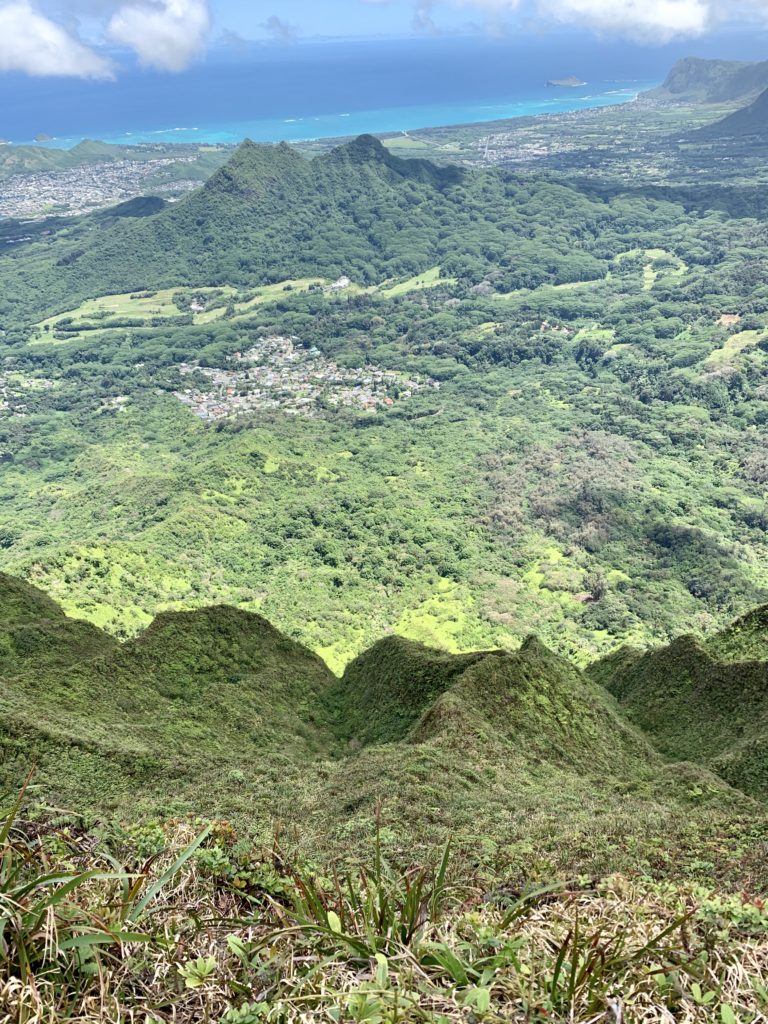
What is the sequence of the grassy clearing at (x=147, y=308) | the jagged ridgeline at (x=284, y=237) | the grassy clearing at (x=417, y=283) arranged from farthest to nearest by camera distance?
1. the jagged ridgeline at (x=284, y=237)
2. the grassy clearing at (x=417, y=283)
3. the grassy clearing at (x=147, y=308)

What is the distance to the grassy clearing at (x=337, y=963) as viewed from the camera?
9.27ft

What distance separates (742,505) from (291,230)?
14345 centimetres

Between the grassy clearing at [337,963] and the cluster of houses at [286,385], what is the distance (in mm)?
106391

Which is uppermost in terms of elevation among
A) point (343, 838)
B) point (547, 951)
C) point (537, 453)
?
point (547, 951)

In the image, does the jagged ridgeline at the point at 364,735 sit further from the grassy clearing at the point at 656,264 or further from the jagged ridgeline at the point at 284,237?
the jagged ridgeline at the point at 284,237

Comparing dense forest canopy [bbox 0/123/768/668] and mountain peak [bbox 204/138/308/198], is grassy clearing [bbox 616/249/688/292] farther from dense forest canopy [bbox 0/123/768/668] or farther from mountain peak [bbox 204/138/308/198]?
mountain peak [bbox 204/138/308/198]

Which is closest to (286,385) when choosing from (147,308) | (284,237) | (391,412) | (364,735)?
(391,412)

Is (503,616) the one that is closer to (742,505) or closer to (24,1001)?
(742,505)

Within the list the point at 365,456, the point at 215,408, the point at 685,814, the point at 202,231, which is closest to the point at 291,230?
the point at 202,231

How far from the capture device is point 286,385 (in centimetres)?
12200

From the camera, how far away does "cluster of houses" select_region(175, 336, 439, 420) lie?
113375 millimetres

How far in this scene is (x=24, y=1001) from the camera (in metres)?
2.71

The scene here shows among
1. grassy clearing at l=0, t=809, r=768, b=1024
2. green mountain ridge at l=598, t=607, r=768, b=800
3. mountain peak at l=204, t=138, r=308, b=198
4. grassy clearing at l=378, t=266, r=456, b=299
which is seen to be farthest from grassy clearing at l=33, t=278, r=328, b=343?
grassy clearing at l=0, t=809, r=768, b=1024

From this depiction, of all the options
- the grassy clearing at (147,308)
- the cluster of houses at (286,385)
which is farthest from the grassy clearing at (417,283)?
the cluster of houses at (286,385)
